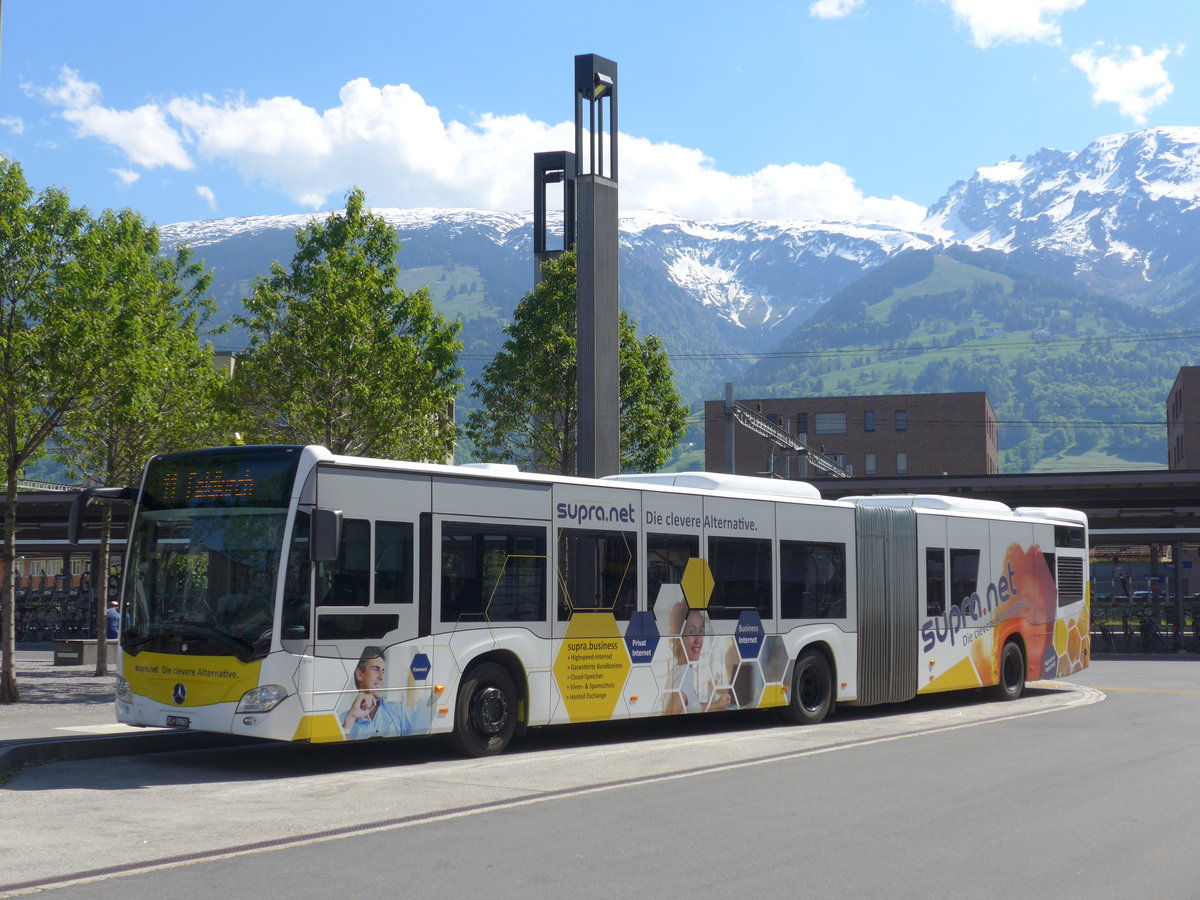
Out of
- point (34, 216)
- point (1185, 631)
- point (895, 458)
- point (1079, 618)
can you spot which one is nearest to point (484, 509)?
point (34, 216)

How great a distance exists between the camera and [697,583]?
1619 centimetres

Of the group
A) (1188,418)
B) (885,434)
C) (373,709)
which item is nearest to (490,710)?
(373,709)

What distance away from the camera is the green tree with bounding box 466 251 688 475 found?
3033cm

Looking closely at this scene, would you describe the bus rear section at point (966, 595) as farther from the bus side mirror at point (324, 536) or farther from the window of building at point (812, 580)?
the bus side mirror at point (324, 536)

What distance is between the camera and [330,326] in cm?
2419

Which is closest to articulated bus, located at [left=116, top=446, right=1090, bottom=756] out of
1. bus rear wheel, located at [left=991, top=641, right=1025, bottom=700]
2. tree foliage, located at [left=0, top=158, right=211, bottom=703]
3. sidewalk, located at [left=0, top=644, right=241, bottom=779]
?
sidewalk, located at [left=0, top=644, right=241, bottom=779]

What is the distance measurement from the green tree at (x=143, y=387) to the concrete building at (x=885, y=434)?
3365 inches

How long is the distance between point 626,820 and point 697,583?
6.63 meters

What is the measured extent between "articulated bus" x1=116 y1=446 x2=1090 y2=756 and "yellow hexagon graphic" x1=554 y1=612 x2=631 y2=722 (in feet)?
0.07

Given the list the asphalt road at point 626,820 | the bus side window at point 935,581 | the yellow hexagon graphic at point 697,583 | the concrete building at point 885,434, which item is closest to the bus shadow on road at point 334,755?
the asphalt road at point 626,820

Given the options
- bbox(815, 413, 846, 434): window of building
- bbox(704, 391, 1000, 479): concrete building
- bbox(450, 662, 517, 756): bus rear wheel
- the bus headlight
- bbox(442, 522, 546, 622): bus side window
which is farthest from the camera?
bbox(815, 413, 846, 434): window of building

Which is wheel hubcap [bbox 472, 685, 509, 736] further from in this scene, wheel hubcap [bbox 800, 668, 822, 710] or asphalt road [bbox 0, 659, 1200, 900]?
wheel hubcap [bbox 800, 668, 822, 710]

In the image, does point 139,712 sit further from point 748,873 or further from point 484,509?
point 748,873

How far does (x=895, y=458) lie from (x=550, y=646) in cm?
10554
